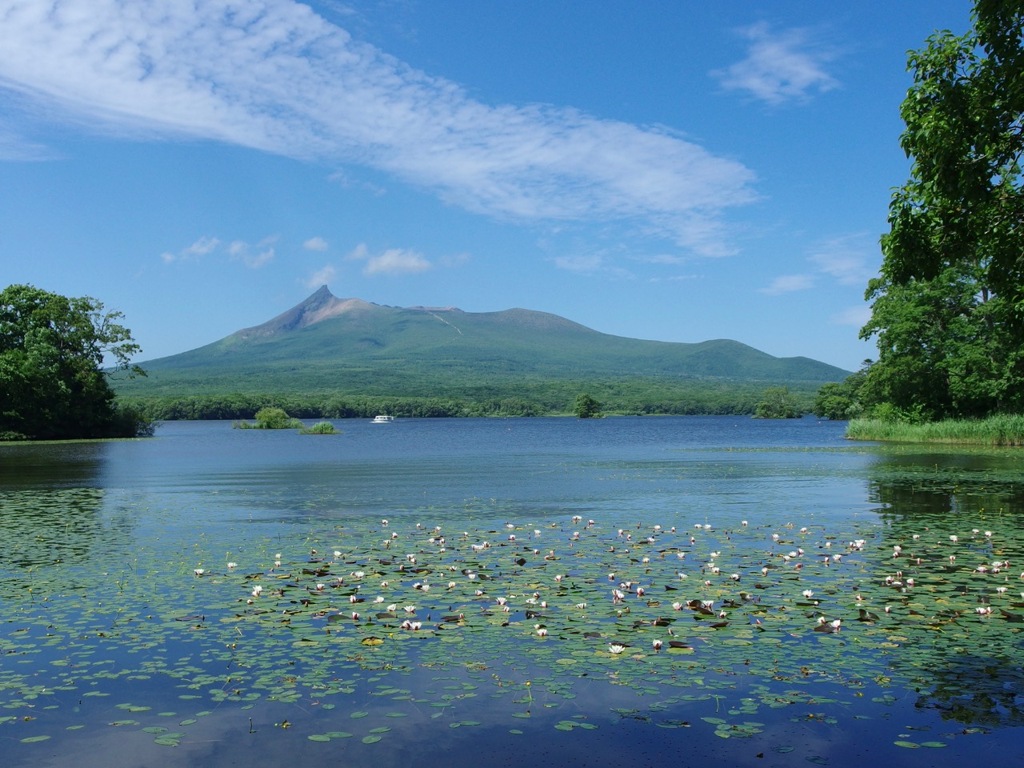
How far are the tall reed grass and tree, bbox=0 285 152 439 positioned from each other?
76095 millimetres

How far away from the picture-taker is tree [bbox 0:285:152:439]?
84.1 metres

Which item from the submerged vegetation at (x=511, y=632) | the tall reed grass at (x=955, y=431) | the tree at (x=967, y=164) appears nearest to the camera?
the submerged vegetation at (x=511, y=632)

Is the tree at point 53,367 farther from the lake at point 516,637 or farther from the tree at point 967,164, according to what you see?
the tree at point 967,164

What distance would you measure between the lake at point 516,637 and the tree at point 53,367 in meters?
67.4

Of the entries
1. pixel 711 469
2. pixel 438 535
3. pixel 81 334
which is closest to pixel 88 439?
pixel 81 334

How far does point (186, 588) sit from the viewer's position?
49.0ft

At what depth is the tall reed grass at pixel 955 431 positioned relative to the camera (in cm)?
5584

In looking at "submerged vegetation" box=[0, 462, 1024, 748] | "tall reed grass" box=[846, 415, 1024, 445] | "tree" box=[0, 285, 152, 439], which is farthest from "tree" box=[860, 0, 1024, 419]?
"tree" box=[0, 285, 152, 439]

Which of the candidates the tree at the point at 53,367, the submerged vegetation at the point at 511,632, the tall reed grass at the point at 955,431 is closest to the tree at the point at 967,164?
the submerged vegetation at the point at 511,632

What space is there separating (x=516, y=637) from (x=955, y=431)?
192 feet

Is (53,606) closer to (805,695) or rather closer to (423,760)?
(423,760)

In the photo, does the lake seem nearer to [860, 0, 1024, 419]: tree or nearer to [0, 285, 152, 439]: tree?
[860, 0, 1024, 419]: tree

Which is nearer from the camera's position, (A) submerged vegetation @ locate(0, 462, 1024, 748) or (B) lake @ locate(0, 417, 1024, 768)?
(B) lake @ locate(0, 417, 1024, 768)

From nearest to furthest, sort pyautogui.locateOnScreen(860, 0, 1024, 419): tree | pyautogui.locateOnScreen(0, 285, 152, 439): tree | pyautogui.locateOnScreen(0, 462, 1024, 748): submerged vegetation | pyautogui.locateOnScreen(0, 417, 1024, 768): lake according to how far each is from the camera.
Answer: pyautogui.locateOnScreen(0, 417, 1024, 768): lake < pyautogui.locateOnScreen(0, 462, 1024, 748): submerged vegetation < pyautogui.locateOnScreen(860, 0, 1024, 419): tree < pyautogui.locateOnScreen(0, 285, 152, 439): tree
